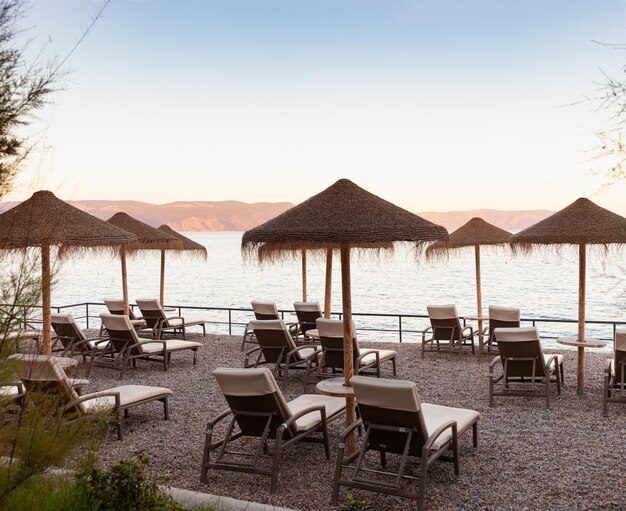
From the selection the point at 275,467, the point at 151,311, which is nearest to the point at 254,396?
the point at 275,467

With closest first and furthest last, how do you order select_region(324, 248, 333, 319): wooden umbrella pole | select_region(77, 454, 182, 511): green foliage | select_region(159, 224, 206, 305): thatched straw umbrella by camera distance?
select_region(77, 454, 182, 511): green foliage < select_region(324, 248, 333, 319): wooden umbrella pole < select_region(159, 224, 206, 305): thatched straw umbrella

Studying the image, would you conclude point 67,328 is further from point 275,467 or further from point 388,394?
point 388,394

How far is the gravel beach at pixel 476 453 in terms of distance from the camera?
458 centimetres

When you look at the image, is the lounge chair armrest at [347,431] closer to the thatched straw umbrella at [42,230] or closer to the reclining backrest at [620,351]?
the thatched straw umbrella at [42,230]

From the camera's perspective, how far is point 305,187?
111 feet

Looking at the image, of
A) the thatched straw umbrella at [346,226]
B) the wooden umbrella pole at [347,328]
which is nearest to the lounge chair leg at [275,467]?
the wooden umbrella pole at [347,328]

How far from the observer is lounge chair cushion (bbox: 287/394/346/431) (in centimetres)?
545

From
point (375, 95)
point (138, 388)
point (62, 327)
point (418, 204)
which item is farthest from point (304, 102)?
point (138, 388)

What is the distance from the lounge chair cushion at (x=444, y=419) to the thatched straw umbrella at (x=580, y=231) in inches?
117

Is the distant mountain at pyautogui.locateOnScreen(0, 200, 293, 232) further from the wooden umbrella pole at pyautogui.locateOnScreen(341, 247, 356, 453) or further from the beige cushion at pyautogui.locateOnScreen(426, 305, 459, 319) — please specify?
the wooden umbrella pole at pyautogui.locateOnScreen(341, 247, 356, 453)

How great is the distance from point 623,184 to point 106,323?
8.19 meters

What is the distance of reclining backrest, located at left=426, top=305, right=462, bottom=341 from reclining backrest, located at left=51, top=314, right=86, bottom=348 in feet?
19.4

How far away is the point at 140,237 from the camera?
506 inches

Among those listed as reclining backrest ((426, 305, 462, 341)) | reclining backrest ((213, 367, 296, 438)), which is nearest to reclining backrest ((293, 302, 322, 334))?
reclining backrest ((426, 305, 462, 341))
